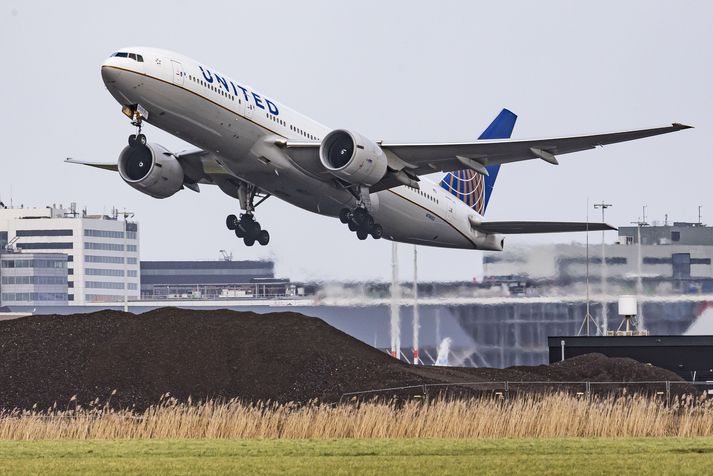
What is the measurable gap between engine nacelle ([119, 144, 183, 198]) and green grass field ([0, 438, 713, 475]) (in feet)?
62.5

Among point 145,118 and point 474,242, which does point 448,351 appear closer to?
point 474,242

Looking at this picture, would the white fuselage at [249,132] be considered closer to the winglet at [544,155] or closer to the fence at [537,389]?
the winglet at [544,155]

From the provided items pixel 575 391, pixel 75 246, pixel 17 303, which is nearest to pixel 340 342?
pixel 575 391

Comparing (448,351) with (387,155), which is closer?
(387,155)

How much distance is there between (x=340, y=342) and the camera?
48500 mm

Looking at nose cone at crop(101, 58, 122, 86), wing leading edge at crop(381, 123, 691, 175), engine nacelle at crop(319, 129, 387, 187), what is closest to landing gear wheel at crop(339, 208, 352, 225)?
engine nacelle at crop(319, 129, 387, 187)

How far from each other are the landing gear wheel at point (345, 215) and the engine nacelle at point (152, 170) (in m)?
5.90

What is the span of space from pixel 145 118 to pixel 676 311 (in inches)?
909

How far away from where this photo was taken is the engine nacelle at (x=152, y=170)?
53.0 m

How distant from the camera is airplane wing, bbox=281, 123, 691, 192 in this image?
4853 cm

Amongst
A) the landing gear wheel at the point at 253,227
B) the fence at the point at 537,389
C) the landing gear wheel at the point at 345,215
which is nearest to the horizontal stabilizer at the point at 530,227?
the landing gear wheel at the point at 345,215

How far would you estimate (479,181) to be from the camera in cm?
6334

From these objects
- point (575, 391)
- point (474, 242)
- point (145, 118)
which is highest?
point (145, 118)

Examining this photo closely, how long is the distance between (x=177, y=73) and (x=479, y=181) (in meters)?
21.3
